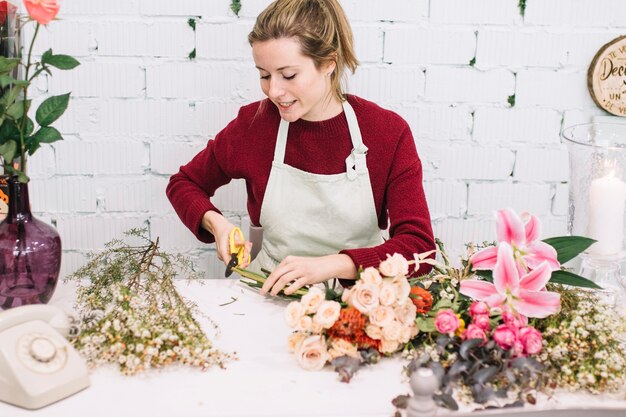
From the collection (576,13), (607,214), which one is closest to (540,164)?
(576,13)

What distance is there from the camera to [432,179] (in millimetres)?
2156

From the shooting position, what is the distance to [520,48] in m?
2.09

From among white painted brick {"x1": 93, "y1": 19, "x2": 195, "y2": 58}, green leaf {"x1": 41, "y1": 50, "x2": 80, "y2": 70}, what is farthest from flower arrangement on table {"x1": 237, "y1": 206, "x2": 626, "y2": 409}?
white painted brick {"x1": 93, "y1": 19, "x2": 195, "y2": 58}

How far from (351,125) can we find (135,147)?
686mm

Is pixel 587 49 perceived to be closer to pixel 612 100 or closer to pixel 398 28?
pixel 612 100

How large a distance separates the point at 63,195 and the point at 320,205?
83 centimetres

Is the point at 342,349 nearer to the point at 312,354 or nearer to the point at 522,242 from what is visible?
the point at 312,354

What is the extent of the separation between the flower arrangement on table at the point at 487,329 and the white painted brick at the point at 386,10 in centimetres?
102

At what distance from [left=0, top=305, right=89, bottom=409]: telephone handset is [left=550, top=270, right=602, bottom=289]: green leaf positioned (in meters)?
0.82

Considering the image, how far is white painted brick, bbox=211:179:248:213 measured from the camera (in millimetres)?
2123

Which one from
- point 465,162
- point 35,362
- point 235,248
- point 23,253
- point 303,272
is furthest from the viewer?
point 465,162

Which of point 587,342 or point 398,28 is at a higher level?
point 398,28

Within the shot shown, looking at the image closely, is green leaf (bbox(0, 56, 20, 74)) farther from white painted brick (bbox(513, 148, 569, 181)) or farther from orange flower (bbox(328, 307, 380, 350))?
white painted brick (bbox(513, 148, 569, 181))

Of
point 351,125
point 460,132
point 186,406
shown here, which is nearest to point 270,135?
point 351,125
